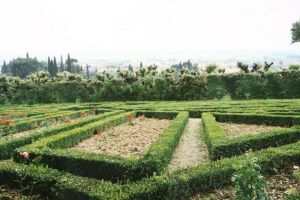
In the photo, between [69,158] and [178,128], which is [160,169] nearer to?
[69,158]

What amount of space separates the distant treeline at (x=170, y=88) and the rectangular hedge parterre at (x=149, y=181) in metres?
24.4

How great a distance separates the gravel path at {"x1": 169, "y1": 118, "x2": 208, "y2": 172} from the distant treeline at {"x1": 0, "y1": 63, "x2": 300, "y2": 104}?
1804 centimetres

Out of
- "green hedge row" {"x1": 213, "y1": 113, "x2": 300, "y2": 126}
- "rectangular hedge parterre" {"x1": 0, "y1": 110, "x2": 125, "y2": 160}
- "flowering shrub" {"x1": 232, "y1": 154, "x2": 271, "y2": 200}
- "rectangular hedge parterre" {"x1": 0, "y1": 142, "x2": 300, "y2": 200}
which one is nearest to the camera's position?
"flowering shrub" {"x1": 232, "y1": 154, "x2": 271, "y2": 200}

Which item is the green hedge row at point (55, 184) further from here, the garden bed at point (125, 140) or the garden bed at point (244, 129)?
the garden bed at point (244, 129)

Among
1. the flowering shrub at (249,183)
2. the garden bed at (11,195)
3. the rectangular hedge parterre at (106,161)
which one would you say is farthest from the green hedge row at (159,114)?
the flowering shrub at (249,183)

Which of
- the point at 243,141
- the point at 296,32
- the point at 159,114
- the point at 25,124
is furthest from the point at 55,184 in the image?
the point at 296,32

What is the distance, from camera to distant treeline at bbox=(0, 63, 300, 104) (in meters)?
33.4

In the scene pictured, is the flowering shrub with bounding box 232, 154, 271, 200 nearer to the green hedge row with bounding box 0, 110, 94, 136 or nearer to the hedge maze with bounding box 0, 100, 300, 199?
the hedge maze with bounding box 0, 100, 300, 199

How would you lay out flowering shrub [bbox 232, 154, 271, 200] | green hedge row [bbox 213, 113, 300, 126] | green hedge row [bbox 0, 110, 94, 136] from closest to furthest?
flowering shrub [bbox 232, 154, 271, 200]
green hedge row [bbox 0, 110, 94, 136]
green hedge row [bbox 213, 113, 300, 126]

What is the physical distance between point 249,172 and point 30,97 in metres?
35.4

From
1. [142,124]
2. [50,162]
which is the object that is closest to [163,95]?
[142,124]

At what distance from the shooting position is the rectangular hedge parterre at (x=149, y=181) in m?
7.91

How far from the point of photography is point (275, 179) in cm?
905

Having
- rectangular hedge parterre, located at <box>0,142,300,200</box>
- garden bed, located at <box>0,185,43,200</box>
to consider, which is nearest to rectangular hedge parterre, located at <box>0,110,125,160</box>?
rectangular hedge parterre, located at <box>0,142,300,200</box>
